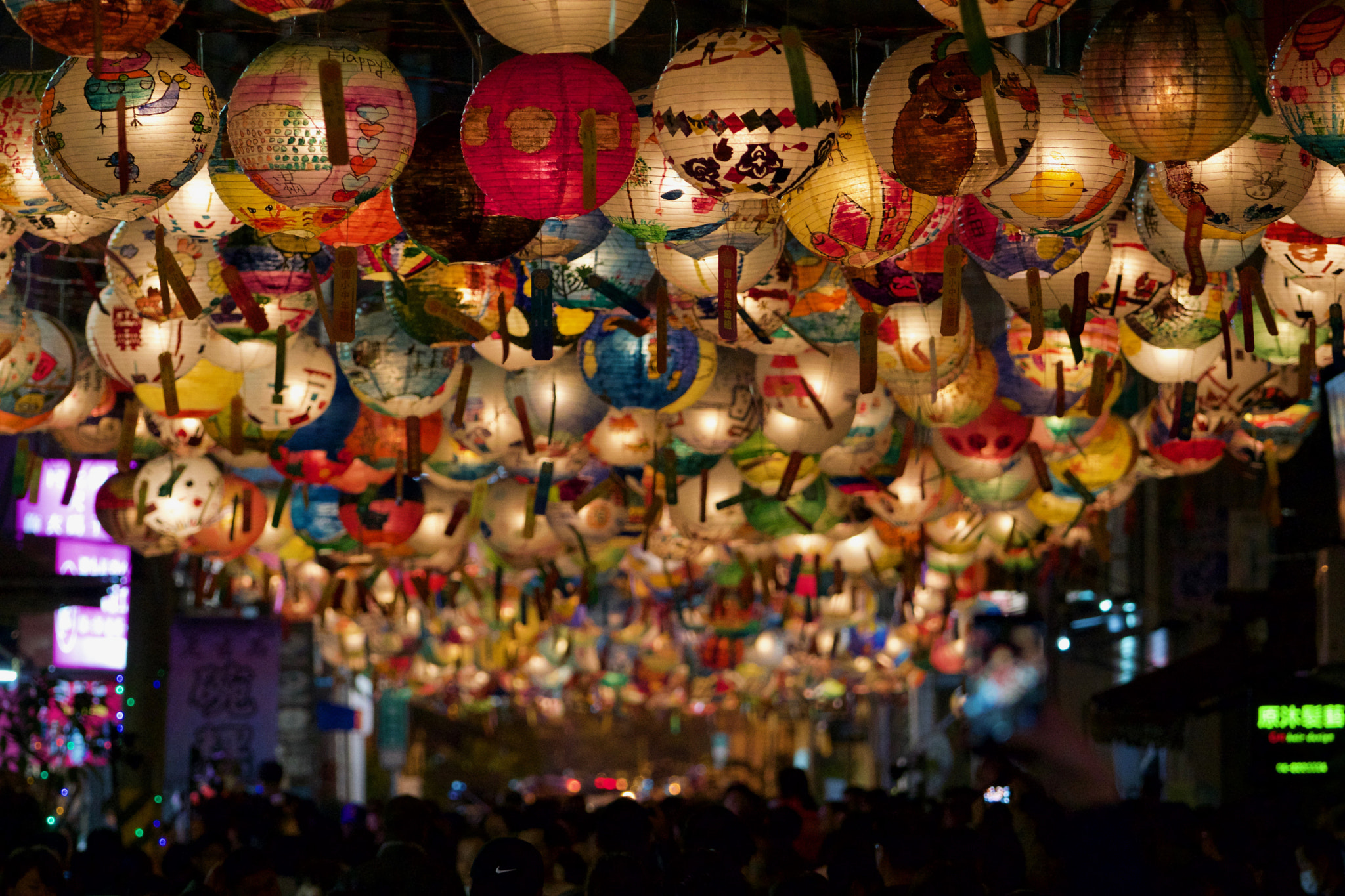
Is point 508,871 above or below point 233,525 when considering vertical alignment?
below

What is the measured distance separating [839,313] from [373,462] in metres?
2.97

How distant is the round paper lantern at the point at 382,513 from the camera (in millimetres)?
8727

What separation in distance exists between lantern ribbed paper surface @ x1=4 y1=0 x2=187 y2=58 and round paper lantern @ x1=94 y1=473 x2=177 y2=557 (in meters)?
4.28

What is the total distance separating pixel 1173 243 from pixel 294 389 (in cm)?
376

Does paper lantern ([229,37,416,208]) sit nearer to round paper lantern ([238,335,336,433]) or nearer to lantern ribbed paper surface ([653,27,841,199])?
lantern ribbed paper surface ([653,27,841,199])

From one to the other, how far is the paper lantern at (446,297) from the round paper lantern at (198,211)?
71 cm

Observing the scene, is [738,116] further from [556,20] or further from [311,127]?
[311,127]

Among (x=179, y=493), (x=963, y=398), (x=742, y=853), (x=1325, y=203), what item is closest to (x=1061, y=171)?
(x=1325, y=203)

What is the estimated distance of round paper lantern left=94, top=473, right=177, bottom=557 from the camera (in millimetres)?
7945

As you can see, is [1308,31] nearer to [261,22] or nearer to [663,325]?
[663,325]

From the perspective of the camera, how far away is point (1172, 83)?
404cm

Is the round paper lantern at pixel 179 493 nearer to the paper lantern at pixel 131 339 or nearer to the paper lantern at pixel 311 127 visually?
the paper lantern at pixel 131 339

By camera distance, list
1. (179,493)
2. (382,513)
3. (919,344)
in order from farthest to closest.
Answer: (382,513) < (179,493) < (919,344)

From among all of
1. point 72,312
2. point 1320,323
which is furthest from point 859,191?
point 72,312
